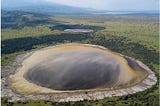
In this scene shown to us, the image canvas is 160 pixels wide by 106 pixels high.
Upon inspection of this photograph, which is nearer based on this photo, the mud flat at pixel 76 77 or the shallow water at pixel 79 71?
the mud flat at pixel 76 77

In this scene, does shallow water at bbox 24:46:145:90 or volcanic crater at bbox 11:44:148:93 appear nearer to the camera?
volcanic crater at bbox 11:44:148:93

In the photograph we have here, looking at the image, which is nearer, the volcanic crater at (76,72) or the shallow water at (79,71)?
the volcanic crater at (76,72)

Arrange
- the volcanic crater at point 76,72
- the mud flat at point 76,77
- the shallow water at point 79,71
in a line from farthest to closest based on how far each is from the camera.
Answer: the shallow water at point 79,71 < the volcanic crater at point 76,72 < the mud flat at point 76,77

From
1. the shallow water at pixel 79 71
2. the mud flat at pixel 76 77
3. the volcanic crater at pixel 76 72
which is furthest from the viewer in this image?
the shallow water at pixel 79 71

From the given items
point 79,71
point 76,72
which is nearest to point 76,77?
point 76,72

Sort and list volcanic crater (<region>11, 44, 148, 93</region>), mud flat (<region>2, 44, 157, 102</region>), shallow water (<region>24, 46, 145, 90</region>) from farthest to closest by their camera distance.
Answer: shallow water (<region>24, 46, 145, 90</region>) → volcanic crater (<region>11, 44, 148, 93</region>) → mud flat (<region>2, 44, 157, 102</region>)

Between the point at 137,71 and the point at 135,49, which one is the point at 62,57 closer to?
the point at 137,71

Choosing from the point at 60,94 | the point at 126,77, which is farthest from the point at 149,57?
the point at 60,94

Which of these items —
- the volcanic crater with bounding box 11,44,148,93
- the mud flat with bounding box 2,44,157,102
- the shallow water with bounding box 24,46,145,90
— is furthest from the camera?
the shallow water with bounding box 24,46,145,90

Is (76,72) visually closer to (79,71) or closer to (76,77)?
(79,71)

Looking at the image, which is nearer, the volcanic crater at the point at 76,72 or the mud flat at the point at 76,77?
the mud flat at the point at 76,77
